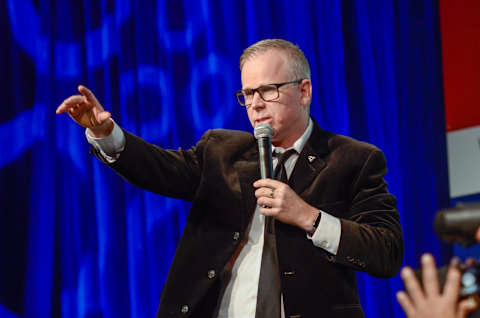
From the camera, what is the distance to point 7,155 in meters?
2.66

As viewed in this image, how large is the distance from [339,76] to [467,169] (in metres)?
1.05

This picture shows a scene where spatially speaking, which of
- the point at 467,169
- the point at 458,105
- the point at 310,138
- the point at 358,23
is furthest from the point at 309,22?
the point at 310,138

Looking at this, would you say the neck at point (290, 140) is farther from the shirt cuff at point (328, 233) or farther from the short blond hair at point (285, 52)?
the shirt cuff at point (328, 233)

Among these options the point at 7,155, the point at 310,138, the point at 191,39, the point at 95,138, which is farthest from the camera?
the point at 191,39

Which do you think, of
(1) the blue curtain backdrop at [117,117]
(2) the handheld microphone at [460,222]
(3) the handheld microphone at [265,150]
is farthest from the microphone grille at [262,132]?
(1) the blue curtain backdrop at [117,117]

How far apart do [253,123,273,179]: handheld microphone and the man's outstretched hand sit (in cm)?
47

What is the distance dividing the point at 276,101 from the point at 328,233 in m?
0.52

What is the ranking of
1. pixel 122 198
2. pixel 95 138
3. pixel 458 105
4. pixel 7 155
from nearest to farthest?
1. pixel 95 138
2. pixel 7 155
3. pixel 122 198
4. pixel 458 105

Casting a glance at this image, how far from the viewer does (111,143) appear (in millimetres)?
1754

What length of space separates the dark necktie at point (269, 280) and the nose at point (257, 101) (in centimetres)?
26

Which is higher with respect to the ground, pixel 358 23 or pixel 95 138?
pixel 358 23

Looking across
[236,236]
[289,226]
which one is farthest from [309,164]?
[236,236]

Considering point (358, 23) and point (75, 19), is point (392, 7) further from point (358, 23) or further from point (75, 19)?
point (75, 19)

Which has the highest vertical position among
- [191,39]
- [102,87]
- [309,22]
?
[309,22]
